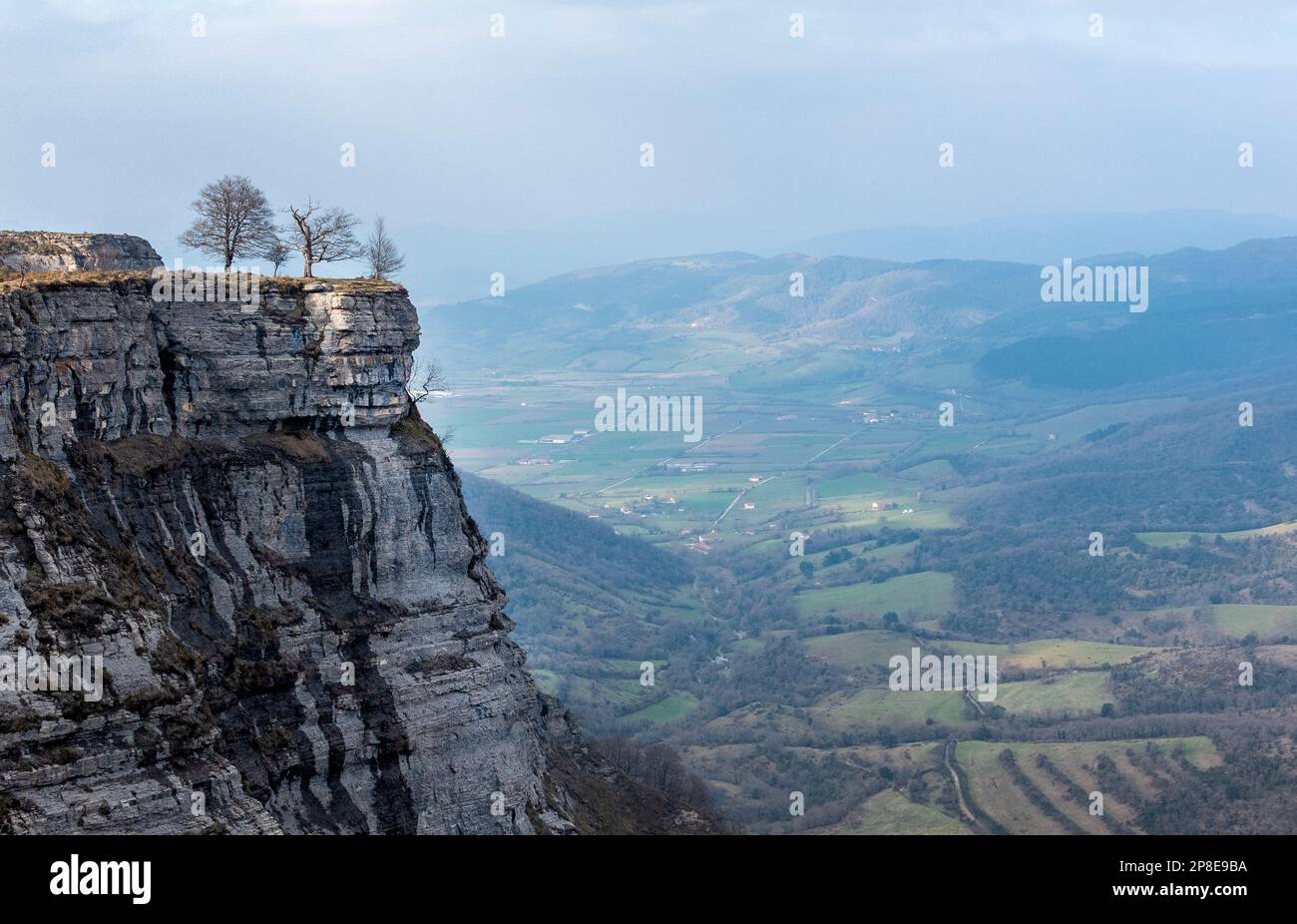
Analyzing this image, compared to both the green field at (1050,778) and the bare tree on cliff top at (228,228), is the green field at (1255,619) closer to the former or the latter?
the green field at (1050,778)

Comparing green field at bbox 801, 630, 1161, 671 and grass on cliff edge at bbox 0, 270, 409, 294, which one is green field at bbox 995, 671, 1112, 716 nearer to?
green field at bbox 801, 630, 1161, 671

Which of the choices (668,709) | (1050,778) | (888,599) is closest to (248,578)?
(1050,778)

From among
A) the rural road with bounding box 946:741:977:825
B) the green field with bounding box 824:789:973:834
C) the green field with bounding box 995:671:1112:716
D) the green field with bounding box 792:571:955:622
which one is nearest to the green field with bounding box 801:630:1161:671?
the green field with bounding box 995:671:1112:716

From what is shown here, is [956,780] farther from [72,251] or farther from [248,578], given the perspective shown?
[72,251]

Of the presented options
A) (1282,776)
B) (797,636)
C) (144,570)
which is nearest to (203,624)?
(144,570)

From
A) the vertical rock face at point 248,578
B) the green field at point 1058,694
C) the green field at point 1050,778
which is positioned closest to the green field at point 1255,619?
the green field at point 1058,694
